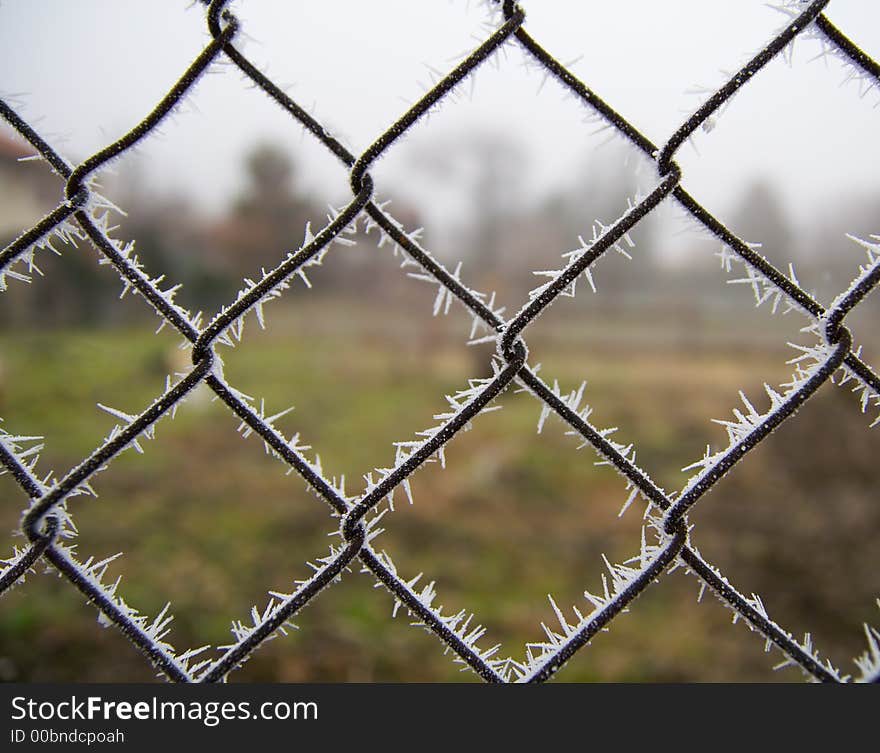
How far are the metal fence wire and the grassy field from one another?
233 cm

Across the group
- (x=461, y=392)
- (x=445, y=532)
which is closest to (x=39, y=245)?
(x=461, y=392)

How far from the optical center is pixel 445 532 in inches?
209

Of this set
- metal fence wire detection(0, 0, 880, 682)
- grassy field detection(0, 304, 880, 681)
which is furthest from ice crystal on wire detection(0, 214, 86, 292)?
grassy field detection(0, 304, 880, 681)

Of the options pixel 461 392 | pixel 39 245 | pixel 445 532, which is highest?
pixel 445 532

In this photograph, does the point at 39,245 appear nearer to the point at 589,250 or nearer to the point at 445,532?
the point at 589,250

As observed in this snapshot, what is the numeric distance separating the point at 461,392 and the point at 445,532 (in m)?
4.92

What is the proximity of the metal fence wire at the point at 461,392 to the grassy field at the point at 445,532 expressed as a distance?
91.7 inches

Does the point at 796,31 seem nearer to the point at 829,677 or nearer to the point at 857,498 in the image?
the point at 829,677

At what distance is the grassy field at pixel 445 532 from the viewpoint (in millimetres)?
3486

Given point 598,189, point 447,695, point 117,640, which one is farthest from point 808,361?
point 598,189

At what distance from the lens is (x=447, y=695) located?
599 mm

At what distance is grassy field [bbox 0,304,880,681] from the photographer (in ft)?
11.4

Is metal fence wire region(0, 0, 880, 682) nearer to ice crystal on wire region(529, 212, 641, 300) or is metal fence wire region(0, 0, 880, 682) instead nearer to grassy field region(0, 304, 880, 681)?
ice crystal on wire region(529, 212, 641, 300)

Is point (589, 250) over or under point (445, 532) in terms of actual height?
under
